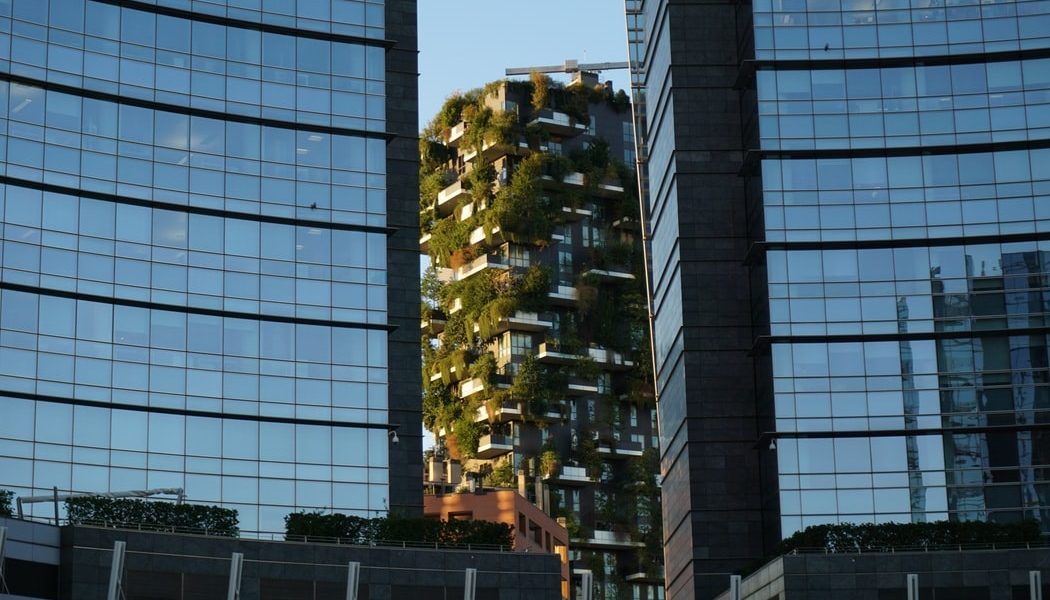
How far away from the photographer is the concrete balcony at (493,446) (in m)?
172

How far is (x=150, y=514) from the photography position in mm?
83938

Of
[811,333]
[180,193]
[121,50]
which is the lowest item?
[811,333]

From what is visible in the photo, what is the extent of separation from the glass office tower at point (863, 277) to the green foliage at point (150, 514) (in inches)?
1108

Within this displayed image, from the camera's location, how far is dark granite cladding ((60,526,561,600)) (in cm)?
8081

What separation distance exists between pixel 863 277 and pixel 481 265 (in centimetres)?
8047

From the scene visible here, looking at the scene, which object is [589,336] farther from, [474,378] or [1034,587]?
[1034,587]

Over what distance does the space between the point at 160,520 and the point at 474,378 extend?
298ft

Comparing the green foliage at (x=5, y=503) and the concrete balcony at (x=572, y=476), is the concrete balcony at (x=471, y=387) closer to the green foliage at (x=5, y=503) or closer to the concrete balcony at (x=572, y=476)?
the concrete balcony at (x=572, y=476)

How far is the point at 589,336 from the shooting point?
182125 mm

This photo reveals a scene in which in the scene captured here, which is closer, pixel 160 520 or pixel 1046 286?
pixel 160 520

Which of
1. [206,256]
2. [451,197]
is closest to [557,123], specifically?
[451,197]

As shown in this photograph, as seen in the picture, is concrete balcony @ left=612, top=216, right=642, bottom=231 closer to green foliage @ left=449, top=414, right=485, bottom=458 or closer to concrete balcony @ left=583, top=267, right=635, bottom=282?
concrete balcony @ left=583, top=267, right=635, bottom=282

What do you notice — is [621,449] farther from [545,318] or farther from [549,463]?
[545,318]

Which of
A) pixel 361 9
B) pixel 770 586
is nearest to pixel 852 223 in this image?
pixel 770 586
